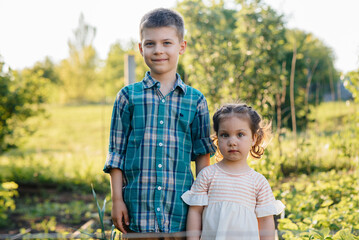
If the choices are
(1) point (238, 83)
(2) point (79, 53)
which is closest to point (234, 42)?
(1) point (238, 83)

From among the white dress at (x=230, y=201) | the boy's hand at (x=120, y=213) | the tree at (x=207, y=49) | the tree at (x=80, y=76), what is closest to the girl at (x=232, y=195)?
the white dress at (x=230, y=201)

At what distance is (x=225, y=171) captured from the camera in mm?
1601

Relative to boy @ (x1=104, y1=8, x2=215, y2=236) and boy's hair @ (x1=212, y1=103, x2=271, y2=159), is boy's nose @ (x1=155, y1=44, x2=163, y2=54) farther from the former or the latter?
boy's hair @ (x1=212, y1=103, x2=271, y2=159)

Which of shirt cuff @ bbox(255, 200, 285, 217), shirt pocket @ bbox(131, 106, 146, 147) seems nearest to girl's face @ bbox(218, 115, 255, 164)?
shirt cuff @ bbox(255, 200, 285, 217)

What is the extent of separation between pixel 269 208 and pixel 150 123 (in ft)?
1.99

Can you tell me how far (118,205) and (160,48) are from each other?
690mm

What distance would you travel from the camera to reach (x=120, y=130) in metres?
1.66

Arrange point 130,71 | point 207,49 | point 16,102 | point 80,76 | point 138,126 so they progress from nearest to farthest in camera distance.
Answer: point 138,126
point 130,71
point 16,102
point 207,49
point 80,76

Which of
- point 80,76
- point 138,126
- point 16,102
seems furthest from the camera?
point 80,76

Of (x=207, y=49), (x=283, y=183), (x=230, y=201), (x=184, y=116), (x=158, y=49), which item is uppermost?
(x=207, y=49)

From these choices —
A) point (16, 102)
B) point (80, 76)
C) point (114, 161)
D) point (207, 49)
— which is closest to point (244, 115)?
point (114, 161)

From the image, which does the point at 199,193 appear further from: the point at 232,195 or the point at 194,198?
the point at 232,195

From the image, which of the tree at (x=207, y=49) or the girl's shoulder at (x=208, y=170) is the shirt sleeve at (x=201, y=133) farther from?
the tree at (x=207, y=49)

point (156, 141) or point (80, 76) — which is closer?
point (156, 141)
